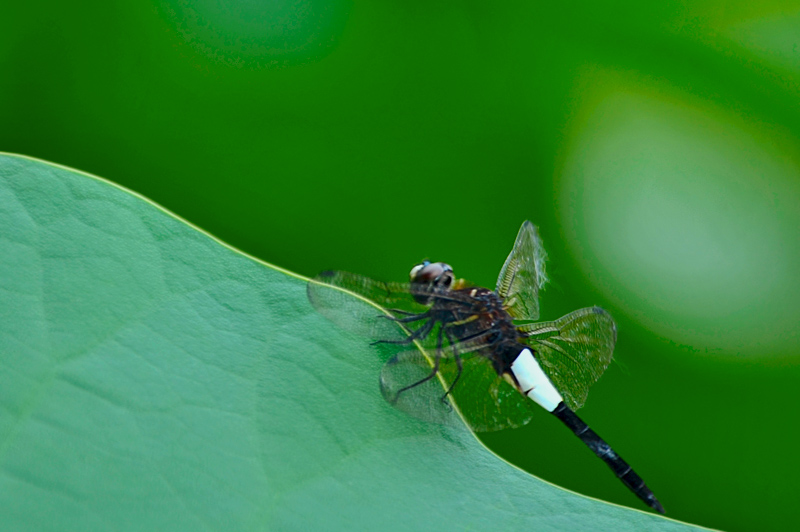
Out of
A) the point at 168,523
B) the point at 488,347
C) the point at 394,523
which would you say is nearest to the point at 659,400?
the point at 488,347

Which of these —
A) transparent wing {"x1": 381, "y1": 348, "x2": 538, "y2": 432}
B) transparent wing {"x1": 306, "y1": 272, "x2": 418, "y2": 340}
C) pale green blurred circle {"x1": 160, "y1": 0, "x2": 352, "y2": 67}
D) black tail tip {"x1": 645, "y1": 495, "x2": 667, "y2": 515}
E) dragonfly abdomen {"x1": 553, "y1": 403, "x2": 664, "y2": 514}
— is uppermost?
pale green blurred circle {"x1": 160, "y1": 0, "x2": 352, "y2": 67}

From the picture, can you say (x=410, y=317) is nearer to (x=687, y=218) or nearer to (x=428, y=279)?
(x=428, y=279)

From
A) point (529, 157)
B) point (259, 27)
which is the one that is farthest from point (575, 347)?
point (259, 27)

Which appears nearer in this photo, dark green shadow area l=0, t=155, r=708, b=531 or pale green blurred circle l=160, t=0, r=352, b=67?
dark green shadow area l=0, t=155, r=708, b=531

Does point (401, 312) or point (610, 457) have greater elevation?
point (401, 312)

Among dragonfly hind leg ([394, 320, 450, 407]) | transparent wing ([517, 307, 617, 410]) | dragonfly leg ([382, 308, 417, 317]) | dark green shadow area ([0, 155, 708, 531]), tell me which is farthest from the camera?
transparent wing ([517, 307, 617, 410])

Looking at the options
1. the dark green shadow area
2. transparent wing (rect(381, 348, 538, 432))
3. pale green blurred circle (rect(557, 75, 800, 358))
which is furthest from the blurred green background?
the dark green shadow area

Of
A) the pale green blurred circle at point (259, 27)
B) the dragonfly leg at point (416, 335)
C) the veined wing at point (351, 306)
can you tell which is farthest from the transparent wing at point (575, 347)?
the pale green blurred circle at point (259, 27)

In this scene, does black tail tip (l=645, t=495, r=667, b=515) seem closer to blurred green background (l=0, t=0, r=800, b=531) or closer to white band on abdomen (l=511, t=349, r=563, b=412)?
blurred green background (l=0, t=0, r=800, b=531)
